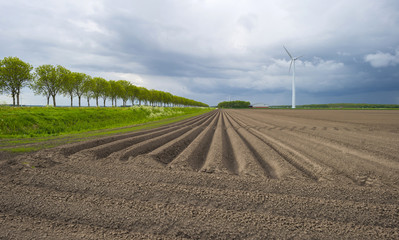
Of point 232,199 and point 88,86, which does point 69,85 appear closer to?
point 88,86

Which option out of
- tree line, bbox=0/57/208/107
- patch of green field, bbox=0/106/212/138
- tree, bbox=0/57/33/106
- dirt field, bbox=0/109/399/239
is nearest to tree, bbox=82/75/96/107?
tree line, bbox=0/57/208/107

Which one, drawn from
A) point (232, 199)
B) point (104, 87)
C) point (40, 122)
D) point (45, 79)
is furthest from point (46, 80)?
point (232, 199)

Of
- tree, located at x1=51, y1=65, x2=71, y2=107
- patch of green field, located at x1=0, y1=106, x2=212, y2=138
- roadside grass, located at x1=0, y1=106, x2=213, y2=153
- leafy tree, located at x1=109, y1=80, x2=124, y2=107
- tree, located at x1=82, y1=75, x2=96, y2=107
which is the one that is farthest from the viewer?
leafy tree, located at x1=109, y1=80, x2=124, y2=107

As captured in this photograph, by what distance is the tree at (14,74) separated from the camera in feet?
117

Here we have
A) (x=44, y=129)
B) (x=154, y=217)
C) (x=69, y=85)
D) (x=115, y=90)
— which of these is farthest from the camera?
(x=115, y=90)

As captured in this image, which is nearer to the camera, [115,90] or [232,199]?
[232,199]

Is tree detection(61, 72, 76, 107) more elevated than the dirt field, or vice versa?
tree detection(61, 72, 76, 107)

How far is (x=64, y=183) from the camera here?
4707 millimetres

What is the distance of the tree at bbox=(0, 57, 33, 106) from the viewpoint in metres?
35.7

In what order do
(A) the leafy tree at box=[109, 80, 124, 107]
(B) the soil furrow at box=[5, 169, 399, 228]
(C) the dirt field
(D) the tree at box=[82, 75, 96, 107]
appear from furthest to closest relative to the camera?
(A) the leafy tree at box=[109, 80, 124, 107], (D) the tree at box=[82, 75, 96, 107], (B) the soil furrow at box=[5, 169, 399, 228], (C) the dirt field

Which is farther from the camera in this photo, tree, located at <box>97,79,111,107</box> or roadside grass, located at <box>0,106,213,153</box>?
tree, located at <box>97,79,111,107</box>

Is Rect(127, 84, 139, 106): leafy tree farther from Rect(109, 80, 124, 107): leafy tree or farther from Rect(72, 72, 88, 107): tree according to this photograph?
Rect(72, 72, 88, 107): tree

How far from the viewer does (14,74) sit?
3678cm

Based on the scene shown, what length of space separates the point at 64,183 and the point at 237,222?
4.18 metres
